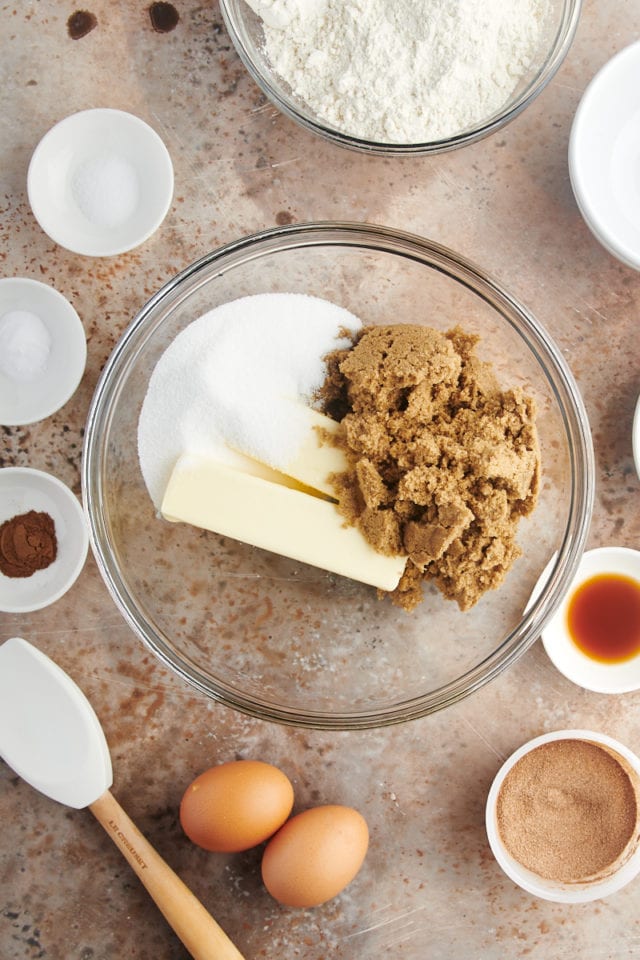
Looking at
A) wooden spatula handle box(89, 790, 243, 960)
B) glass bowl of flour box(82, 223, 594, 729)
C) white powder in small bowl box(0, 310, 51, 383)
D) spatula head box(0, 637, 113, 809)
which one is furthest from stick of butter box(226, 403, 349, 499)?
wooden spatula handle box(89, 790, 243, 960)

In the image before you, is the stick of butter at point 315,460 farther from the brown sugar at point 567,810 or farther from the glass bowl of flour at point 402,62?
the brown sugar at point 567,810

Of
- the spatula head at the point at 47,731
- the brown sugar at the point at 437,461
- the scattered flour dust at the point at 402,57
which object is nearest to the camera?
the brown sugar at the point at 437,461

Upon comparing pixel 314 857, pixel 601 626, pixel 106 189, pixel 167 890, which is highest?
pixel 106 189

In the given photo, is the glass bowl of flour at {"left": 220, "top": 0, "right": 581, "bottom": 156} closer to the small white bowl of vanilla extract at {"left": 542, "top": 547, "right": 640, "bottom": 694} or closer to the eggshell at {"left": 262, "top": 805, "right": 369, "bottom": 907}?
the small white bowl of vanilla extract at {"left": 542, "top": 547, "right": 640, "bottom": 694}

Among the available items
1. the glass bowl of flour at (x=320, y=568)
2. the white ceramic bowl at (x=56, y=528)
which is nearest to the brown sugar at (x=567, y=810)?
the glass bowl of flour at (x=320, y=568)

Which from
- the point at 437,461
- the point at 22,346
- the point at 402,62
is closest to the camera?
the point at 437,461

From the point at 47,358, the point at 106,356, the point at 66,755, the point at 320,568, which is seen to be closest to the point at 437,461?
the point at 320,568

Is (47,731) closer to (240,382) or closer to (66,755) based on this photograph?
(66,755)

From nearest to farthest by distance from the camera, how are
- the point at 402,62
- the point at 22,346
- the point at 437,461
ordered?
the point at 437,461
the point at 402,62
the point at 22,346
